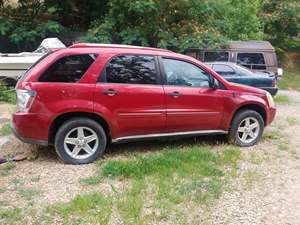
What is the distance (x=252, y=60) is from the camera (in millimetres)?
13883

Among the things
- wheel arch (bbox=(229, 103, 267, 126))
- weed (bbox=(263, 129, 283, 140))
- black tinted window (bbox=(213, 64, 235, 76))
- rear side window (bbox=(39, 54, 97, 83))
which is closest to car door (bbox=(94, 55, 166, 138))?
rear side window (bbox=(39, 54, 97, 83))

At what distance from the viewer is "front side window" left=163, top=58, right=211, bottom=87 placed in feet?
21.1

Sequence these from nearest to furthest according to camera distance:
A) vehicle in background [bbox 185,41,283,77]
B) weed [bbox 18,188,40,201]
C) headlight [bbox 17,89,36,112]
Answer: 1. weed [bbox 18,188,40,201]
2. headlight [bbox 17,89,36,112]
3. vehicle in background [bbox 185,41,283,77]

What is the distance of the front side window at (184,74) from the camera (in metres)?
6.42

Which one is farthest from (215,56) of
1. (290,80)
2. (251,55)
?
(290,80)

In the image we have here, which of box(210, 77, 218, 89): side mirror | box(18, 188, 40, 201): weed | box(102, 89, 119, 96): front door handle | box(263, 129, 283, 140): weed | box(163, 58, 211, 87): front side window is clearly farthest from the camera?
box(263, 129, 283, 140): weed

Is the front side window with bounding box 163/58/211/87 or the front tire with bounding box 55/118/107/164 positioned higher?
the front side window with bounding box 163/58/211/87

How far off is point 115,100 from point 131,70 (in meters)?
0.55

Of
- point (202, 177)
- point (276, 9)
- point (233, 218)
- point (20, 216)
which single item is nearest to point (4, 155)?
point (20, 216)

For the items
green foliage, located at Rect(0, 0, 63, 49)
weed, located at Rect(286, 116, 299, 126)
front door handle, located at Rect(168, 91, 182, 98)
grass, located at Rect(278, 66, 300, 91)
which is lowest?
grass, located at Rect(278, 66, 300, 91)

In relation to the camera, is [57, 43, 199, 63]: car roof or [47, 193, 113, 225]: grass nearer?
[47, 193, 113, 225]: grass

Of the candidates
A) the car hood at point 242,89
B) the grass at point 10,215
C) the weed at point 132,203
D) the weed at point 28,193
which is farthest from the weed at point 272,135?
the grass at point 10,215

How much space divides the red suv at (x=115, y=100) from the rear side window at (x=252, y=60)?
730 cm

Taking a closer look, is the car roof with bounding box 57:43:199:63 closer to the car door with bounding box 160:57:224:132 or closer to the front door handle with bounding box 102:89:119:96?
the car door with bounding box 160:57:224:132
